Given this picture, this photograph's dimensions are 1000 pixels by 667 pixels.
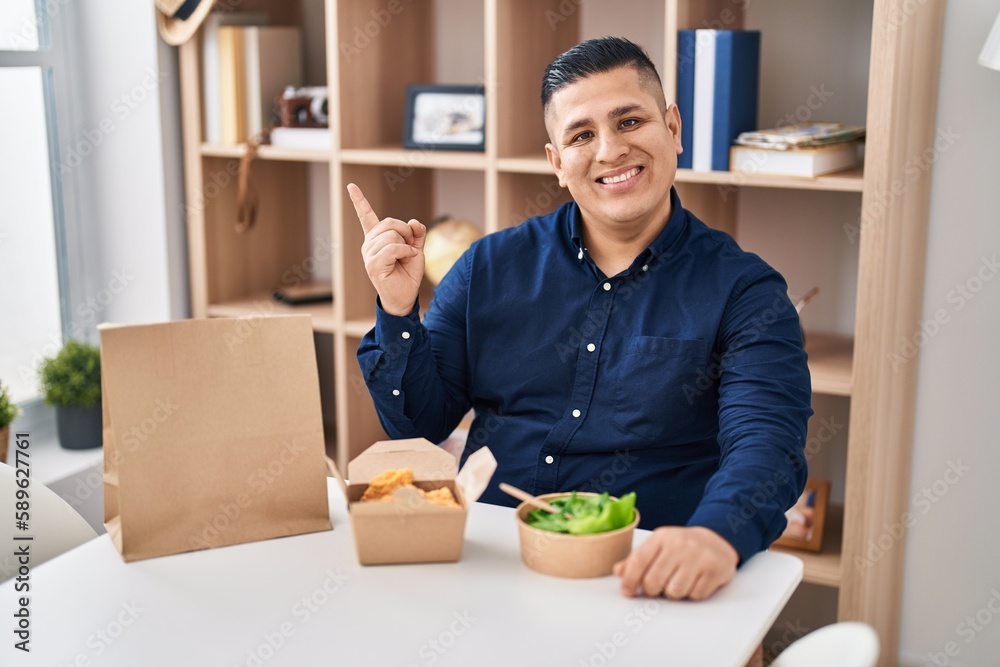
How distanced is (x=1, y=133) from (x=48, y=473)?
0.82m

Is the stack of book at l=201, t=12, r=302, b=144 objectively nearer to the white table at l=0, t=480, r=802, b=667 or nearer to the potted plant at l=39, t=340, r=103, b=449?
the potted plant at l=39, t=340, r=103, b=449

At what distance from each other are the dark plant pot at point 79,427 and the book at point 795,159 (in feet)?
5.32

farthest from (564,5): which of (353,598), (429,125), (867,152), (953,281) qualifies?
(353,598)

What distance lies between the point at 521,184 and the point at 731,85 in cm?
57

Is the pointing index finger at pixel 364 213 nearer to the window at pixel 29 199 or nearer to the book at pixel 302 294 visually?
the book at pixel 302 294

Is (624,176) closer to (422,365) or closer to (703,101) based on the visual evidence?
(422,365)

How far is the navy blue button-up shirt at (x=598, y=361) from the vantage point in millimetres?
1618

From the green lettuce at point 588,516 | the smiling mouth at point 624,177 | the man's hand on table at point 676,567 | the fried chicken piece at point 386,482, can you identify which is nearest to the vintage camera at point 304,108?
the smiling mouth at point 624,177

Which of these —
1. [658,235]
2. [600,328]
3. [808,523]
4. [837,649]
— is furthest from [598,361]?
[808,523]

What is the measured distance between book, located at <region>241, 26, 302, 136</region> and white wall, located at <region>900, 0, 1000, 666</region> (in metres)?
1.59

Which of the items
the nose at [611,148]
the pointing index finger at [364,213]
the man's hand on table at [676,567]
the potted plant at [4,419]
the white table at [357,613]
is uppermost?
the nose at [611,148]

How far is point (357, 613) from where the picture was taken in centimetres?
112

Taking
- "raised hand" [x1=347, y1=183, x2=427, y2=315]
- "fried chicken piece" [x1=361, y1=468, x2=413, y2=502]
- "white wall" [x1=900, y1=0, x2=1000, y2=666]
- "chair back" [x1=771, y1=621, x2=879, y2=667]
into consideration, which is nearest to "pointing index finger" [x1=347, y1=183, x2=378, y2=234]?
"raised hand" [x1=347, y1=183, x2=427, y2=315]

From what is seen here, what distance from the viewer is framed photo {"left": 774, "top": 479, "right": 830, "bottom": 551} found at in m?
2.30
